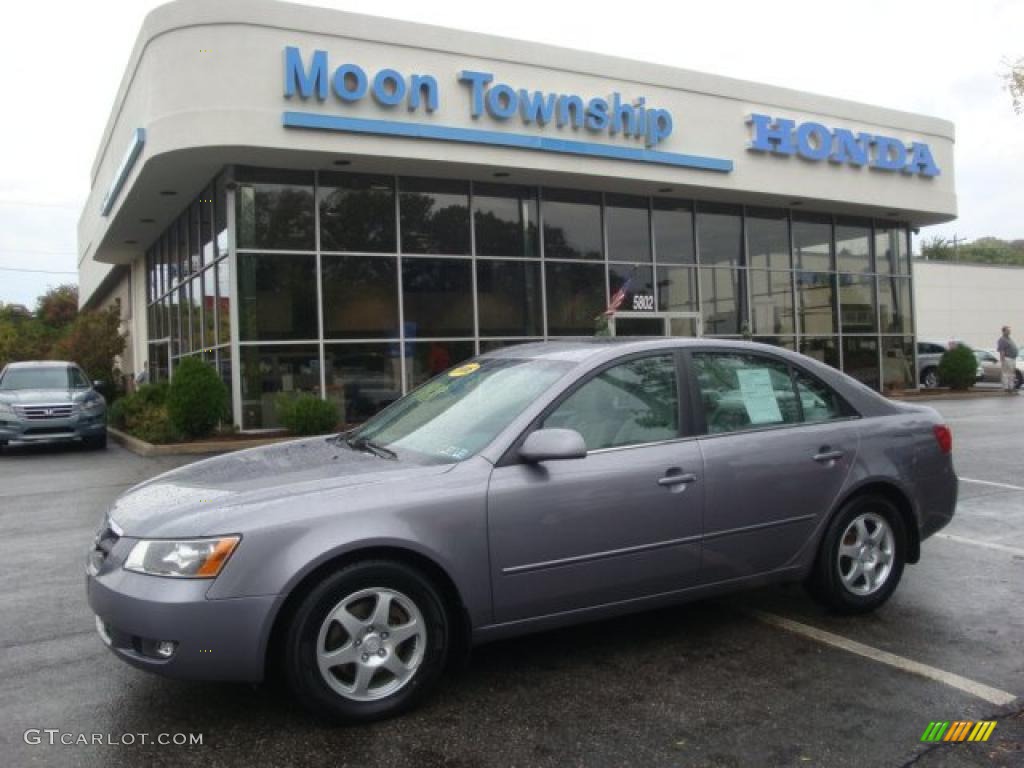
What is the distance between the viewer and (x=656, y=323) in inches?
746

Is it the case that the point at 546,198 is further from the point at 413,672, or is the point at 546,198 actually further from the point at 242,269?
the point at 413,672

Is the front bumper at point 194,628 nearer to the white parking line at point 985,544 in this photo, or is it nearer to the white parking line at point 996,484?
the white parking line at point 985,544

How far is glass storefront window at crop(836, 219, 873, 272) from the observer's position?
22.1 meters

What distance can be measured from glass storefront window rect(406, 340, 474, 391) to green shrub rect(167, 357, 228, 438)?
3.71m

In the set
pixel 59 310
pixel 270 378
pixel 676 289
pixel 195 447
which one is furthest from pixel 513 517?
pixel 59 310

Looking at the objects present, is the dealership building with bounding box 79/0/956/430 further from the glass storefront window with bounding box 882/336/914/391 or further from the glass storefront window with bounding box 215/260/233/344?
the glass storefront window with bounding box 882/336/914/391

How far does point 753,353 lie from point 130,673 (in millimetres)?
3550

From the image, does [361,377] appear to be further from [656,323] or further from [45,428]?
[656,323]

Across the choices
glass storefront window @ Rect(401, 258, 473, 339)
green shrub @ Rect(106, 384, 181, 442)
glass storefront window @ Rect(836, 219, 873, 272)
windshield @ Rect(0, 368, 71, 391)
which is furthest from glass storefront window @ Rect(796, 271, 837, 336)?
windshield @ Rect(0, 368, 71, 391)

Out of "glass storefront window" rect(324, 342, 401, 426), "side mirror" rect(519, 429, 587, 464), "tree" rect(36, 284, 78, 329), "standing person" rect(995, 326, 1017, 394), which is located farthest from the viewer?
"tree" rect(36, 284, 78, 329)

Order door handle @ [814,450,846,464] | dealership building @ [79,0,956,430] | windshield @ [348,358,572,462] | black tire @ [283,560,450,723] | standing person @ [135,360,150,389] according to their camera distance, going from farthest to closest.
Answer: standing person @ [135,360,150,389] < dealership building @ [79,0,956,430] < door handle @ [814,450,846,464] < windshield @ [348,358,572,462] < black tire @ [283,560,450,723]

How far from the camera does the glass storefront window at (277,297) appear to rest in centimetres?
1482

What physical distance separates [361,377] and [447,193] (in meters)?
4.11

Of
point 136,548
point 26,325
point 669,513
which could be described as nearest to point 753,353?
point 669,513
